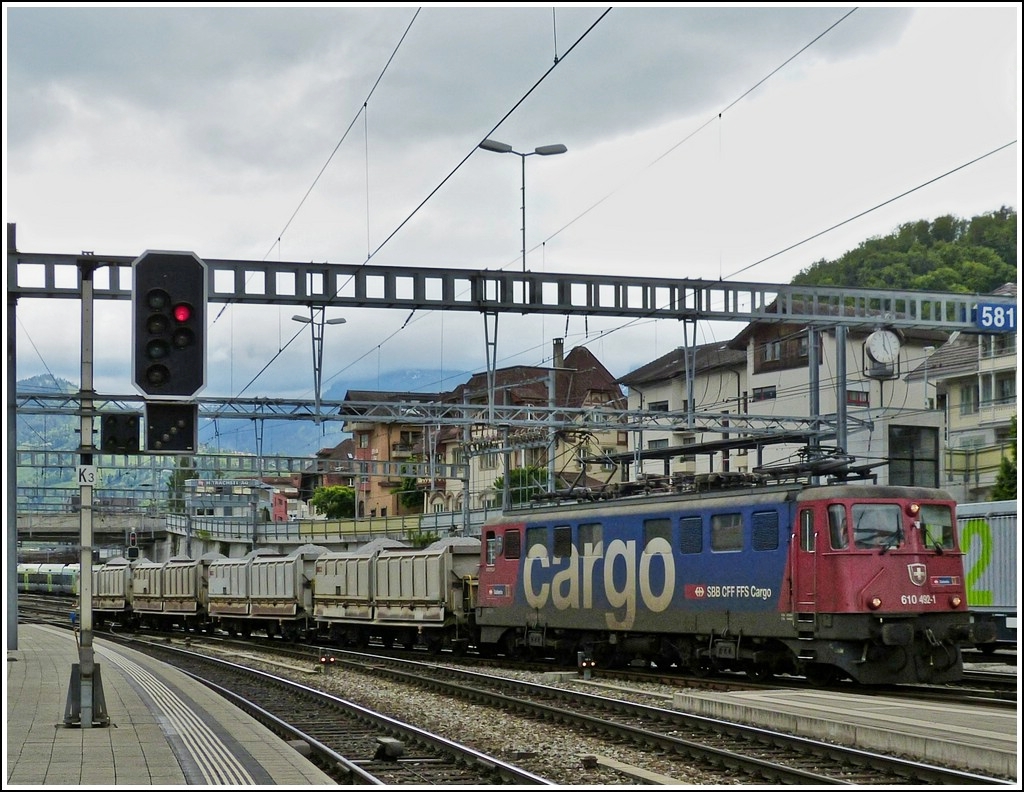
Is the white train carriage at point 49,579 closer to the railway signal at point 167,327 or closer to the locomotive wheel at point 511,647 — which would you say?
the locomotive wheel at point 511,647

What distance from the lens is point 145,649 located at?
42.9m

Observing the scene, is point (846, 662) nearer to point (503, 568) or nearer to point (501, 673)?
point (501, 673)

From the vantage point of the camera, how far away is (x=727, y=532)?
22781mm

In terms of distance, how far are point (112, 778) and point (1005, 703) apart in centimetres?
1099

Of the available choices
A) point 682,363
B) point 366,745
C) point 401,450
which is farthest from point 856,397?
point 366,745

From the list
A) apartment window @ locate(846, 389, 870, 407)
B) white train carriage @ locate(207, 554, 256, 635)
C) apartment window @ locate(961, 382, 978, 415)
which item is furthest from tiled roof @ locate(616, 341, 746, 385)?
white train carriage @ locate(207, 554, 256, 635)

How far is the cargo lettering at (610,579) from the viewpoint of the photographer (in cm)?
2444

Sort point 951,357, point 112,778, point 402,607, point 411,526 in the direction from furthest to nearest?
point 411,526, point 951,357, point 402,607, point 112,778

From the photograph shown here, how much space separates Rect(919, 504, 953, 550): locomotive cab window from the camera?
69.6 feet

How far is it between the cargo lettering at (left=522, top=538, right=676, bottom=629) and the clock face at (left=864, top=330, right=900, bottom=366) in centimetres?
1252

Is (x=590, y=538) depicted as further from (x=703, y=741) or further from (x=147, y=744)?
(x=147, y=744)

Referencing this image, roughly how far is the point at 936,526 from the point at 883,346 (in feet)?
52.5

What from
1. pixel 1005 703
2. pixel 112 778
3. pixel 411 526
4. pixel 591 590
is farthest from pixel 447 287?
pixel 411 526

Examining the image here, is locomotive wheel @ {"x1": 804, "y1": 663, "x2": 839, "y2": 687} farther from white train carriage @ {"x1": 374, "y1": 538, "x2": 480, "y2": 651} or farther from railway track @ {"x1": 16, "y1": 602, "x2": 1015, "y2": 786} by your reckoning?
white train carriage @ {"x1": 374, "y1": 538, "x2": 480, "y2": 651}
